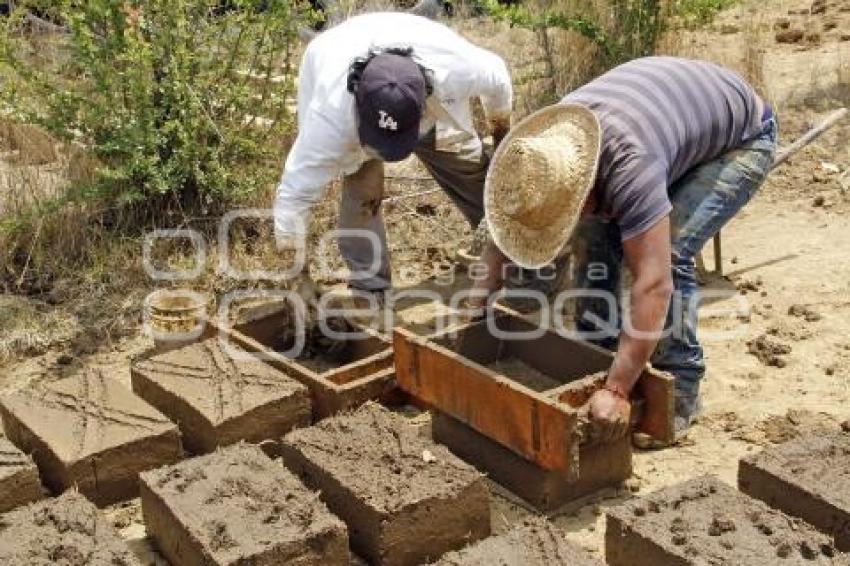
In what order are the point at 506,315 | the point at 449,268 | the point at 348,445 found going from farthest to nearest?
the point at 449,268 < the point at 506,315 < the point at 348,445

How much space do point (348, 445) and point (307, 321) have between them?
1348 millimetres

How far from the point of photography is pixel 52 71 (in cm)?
689

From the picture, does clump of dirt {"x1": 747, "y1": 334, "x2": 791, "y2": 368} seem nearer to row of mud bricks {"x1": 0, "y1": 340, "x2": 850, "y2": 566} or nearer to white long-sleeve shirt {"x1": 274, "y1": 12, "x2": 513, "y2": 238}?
row of mud bricks {"x1": 0, "y1": 340, "x2": 850, "y2": 566}

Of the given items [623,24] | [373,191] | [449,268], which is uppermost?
[623,24]

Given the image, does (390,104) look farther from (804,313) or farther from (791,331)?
(804,313)

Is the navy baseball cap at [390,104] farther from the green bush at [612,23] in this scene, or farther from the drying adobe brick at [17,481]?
→ the green bush at [612,23]

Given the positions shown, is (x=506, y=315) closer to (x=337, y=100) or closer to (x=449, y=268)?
(x=337, y=100)

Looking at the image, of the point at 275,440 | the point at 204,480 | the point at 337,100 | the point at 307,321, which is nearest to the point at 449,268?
the point at 307,321

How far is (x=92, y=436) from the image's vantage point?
4355 mm

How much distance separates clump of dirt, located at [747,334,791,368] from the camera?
210 inches

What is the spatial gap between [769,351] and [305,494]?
2.59 metres

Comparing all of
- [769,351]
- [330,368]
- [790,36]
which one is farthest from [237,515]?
[790,36]

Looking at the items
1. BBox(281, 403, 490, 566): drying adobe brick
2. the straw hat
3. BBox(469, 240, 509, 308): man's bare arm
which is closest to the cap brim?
BBox(469, 240, 509, 308): man's bare arm

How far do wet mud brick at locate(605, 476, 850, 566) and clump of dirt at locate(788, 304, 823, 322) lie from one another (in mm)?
2168
